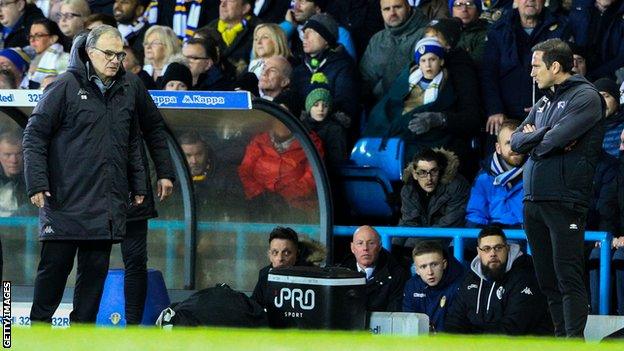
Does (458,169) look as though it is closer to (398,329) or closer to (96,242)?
(398,329)

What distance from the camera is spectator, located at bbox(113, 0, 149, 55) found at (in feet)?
51.9

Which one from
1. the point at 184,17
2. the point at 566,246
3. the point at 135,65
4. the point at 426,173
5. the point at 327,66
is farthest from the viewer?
the point at 184,17

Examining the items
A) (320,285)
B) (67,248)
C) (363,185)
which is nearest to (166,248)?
(363,185)

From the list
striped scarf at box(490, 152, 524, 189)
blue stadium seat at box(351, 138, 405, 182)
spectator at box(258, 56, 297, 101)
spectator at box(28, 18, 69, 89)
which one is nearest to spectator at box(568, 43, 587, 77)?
striped scarf at box(490, 152, 524, 189)

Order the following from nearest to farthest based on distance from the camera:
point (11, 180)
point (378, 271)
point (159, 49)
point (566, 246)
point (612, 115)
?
point (566, 246) < point (378, 271) < point (612, 115) < point (11, 180) < point (159, 49)

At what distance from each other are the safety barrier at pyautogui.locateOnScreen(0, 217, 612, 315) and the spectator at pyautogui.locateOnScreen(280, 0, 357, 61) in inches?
79.9

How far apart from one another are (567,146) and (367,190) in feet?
10.6

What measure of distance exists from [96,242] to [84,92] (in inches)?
33.8

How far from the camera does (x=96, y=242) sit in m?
9.74

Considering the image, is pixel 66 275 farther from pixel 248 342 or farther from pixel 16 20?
pixel 16 20

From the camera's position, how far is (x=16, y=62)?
15.0 m

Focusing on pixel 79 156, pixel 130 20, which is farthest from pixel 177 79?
pixel 79 156

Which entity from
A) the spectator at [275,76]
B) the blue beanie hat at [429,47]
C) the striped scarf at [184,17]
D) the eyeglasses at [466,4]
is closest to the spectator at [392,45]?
the eyeglasses at [466,4]

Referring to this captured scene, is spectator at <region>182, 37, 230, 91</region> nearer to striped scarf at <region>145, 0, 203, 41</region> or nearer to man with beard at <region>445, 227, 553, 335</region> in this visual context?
striped scarf at <region>145, 0, 203, 41</region>
